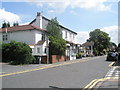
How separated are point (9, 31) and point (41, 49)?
816cm

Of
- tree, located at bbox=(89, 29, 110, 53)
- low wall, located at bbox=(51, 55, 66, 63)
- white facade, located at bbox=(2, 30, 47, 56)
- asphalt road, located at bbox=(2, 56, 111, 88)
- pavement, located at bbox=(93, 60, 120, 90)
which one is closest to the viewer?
pavement, located at bbox=(93, 60, 120, 90)

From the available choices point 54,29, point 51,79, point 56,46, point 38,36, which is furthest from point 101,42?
point 51,79

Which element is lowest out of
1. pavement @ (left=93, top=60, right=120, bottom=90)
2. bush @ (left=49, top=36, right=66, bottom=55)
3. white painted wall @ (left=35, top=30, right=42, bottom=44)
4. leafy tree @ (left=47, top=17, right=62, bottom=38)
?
pavement @ (left=93, top=60, right=120, bottom=90)

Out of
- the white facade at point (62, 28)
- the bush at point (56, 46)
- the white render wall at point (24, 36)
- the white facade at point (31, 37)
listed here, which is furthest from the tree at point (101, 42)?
the white render wall at point (24, 36)

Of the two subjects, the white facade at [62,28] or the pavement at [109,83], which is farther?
the white facade at [62,28]

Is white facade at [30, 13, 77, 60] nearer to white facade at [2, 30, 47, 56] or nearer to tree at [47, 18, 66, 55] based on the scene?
tree at [47, 18, 66, 55]

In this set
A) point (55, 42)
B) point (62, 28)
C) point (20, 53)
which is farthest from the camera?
point (62, 28)

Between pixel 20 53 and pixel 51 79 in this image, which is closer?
pixel 51 79

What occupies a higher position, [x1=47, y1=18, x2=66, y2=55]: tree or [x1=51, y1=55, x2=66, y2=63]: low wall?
[x1=47, y1=18, x2=66, y2=55]: tree

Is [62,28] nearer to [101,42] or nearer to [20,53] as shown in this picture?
[20,53]

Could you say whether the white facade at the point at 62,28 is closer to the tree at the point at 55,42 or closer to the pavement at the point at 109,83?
the tree at the point at 55,42

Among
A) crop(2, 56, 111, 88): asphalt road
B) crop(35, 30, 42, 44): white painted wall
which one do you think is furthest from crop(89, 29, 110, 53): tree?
crop(2, 56, 111, 88): asphalt road

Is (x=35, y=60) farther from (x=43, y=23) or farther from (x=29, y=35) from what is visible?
(x=43, y=23)

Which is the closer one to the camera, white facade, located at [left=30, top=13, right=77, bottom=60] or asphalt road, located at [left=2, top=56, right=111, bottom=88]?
asphalt road, located at [left=2, top=56, right=111, bottom=88]
